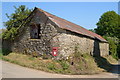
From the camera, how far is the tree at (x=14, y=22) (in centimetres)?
1599

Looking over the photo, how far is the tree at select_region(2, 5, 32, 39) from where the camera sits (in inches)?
629

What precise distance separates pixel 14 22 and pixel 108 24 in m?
35.1

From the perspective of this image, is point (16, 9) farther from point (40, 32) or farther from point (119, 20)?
point (119, 20)

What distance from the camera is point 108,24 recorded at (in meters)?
46.1

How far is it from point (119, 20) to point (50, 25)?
3289cm

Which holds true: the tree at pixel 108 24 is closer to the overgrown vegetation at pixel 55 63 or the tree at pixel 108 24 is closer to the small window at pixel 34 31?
the overgrown vegetation at pixel 55 63

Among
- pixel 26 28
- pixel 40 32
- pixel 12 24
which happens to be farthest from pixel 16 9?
pixel 40 32

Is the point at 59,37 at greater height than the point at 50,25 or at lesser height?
lesser

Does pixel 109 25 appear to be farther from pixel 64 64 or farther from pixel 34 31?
pixel 64 64

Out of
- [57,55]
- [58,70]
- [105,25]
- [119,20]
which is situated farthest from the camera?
[105,25]

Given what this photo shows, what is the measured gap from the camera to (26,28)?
15.7 meters

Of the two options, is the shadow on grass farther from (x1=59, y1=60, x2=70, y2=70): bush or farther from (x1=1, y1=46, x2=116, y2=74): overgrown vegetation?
(x1=59, y1=60, x2=70, y2=70): bush

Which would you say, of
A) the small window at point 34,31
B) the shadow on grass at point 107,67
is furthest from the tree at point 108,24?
the small window at point 34,31

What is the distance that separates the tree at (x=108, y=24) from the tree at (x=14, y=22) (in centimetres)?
3257
